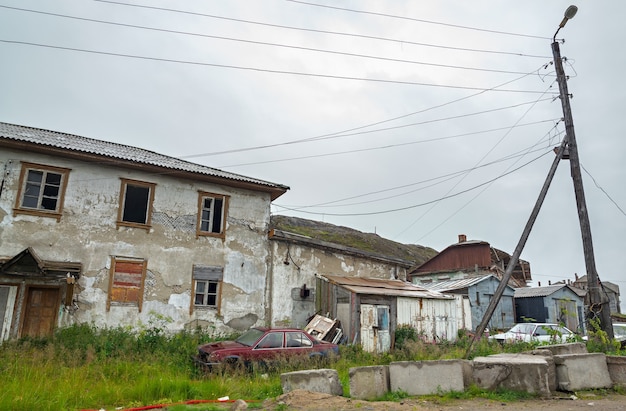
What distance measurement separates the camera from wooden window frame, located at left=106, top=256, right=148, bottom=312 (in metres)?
14.4

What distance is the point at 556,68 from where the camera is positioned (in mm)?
14023

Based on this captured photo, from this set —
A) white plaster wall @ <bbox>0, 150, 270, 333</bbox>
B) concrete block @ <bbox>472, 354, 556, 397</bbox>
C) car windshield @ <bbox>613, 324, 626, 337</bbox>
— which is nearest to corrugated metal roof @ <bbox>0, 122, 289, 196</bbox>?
white plaster wall @ <bbox>0, 150, 270, 333</bbox>

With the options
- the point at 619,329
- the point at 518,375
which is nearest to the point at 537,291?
the point at 619,329

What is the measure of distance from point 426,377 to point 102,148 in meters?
14.3

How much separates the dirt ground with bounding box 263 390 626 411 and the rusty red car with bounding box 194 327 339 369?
4493 millimetres

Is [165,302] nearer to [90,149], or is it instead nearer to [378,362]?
[90,149]

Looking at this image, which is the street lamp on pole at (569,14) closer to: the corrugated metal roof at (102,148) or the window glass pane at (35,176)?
the corrugated metal roof at (102,148)

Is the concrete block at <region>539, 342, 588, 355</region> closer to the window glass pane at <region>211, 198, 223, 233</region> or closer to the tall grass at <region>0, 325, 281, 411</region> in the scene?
the tall grass at <region>0, 325, 281, 411</region>

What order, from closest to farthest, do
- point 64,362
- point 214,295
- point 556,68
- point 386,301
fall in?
point 64,362, point 556,68, point 214,295, point 386,301

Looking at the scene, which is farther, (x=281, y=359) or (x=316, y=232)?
(x=316, y=232)

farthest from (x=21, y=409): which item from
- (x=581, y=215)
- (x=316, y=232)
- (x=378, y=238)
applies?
(x=378, y=238)

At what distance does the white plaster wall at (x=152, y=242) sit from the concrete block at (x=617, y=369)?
37.7ft

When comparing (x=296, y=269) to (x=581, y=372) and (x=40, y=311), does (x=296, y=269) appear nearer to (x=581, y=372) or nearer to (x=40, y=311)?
(x=40, y=311)

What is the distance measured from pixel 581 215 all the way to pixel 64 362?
15060mm
